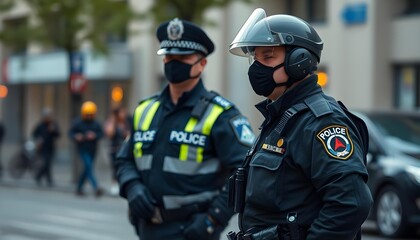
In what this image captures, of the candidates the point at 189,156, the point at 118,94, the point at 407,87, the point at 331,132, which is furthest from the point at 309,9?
the point at 331,132

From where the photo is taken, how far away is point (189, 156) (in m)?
5.34

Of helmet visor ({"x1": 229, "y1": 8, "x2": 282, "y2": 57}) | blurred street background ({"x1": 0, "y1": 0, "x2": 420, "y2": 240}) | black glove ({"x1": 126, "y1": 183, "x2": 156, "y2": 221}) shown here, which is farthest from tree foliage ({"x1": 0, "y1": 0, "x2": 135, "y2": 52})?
helmet visor ({"x1": 229, "y1": 8, "x2": 282, "y2": 57})

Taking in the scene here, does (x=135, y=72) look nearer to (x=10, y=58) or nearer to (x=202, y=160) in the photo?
(x=10, y=58)

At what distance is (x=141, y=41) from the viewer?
2888 centimetres

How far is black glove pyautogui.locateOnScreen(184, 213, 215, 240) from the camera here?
17.0 ft

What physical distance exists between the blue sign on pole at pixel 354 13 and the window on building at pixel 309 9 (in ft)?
4.92

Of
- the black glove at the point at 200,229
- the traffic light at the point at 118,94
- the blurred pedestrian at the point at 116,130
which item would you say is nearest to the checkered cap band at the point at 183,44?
the black glove at the point at 200,229

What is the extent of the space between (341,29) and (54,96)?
50.4ft

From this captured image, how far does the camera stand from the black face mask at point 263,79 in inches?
149

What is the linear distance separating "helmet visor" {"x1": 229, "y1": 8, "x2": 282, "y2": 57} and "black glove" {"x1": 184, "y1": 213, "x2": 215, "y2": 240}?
151 centimetres

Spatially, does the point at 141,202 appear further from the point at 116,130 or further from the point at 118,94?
the point at 118,94

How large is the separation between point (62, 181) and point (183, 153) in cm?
1936

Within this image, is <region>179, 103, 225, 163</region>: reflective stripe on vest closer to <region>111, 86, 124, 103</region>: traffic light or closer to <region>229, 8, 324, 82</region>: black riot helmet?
<region>229, 8, 324, 82</region>: black riot helmet

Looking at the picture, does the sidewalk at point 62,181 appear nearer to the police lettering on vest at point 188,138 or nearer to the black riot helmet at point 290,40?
the police lettering on vest at point 188,138
